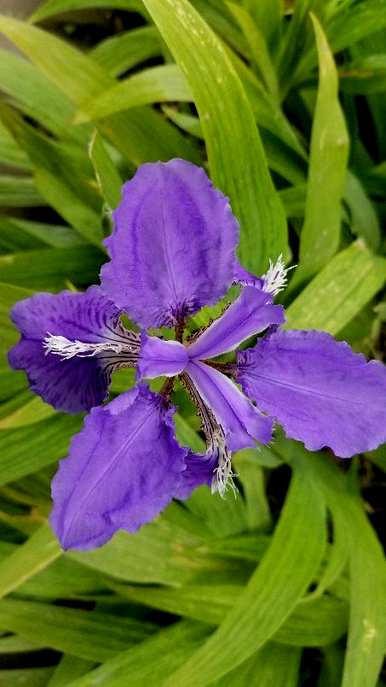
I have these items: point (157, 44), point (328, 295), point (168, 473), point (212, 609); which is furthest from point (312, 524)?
point (157, 44)

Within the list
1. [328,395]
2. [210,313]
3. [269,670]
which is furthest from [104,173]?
[269,670]

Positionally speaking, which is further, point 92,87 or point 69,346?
point 92,87

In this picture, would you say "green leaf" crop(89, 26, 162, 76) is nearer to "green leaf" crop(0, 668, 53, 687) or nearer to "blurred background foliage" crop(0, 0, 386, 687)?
"blurred background foliage" crop(0, 0, 386, 687)

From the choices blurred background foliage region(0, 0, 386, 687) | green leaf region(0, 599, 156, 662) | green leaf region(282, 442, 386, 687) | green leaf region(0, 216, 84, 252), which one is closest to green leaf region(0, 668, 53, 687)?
blurred background foliage region(0, 0, 386, 687)

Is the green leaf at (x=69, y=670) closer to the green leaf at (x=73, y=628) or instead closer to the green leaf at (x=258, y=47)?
the green leaf at (x=73, y=628)

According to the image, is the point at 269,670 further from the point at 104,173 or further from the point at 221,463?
the point at 104,173

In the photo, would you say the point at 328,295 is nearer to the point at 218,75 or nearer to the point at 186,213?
the point at 218,75

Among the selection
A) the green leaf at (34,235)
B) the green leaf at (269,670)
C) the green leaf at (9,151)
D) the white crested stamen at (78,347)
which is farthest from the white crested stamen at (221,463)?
the green leaf at (9,151)
